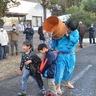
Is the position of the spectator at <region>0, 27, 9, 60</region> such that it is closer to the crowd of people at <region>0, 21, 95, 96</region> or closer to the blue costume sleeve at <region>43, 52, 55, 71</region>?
the crowd of people at <region>0, 21, 95, 96</region>

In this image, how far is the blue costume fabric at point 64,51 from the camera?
22.7 ft

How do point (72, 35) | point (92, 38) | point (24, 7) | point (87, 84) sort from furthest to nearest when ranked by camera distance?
1. point (24, 7)
2. point (92, 38)
3. point (87, 84)
4. point (72, 35)

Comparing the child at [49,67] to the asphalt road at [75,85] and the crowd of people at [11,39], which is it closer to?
the asphalt road at [75,85]

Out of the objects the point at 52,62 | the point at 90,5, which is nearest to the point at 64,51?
the point at 52,62

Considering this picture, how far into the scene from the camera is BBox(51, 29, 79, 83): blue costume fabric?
691 cm

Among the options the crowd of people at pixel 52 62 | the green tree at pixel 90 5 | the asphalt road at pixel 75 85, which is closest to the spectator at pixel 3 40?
the asphalt road at pixel 75 85

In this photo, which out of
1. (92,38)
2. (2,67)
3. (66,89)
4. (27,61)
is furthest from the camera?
(92,38)

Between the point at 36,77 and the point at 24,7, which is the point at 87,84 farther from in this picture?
the point at 24,7

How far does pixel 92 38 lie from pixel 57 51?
18.5 meters

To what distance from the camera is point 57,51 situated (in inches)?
279

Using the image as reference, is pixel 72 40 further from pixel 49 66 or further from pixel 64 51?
pixel 49 66

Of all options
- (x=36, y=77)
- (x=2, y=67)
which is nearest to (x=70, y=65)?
(x=36, y=77)

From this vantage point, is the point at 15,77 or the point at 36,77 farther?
the point at 15,77

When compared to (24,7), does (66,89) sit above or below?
below
